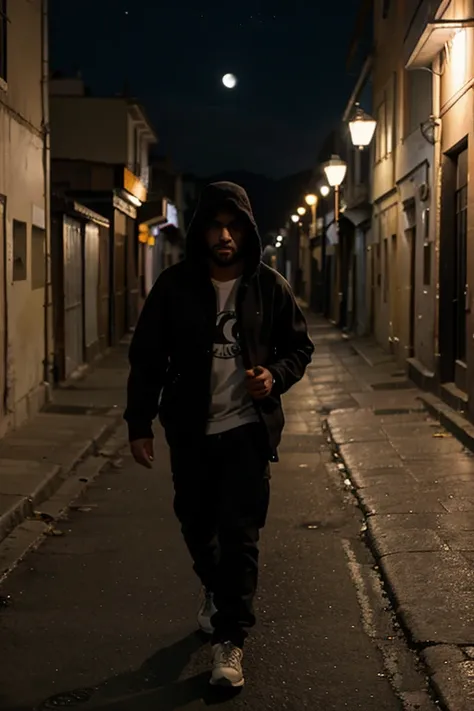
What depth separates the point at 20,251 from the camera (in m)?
12.5

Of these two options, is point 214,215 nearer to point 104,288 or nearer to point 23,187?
point 23,187

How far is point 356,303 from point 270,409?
78.8 ft

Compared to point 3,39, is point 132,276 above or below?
below

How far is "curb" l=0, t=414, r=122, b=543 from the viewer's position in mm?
7345

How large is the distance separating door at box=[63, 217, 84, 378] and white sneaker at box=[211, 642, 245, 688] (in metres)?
11.9

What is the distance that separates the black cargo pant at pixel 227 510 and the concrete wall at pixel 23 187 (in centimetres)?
637

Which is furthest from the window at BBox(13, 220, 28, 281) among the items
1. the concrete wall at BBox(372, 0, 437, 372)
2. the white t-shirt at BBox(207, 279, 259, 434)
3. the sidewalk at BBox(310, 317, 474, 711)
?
the white t-shirt at BBox(207, 279, 259, 434)

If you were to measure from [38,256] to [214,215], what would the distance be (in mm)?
9257

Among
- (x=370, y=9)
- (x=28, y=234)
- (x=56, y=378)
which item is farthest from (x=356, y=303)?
(x=28, y=234)

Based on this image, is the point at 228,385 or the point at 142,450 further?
the point at 142,450

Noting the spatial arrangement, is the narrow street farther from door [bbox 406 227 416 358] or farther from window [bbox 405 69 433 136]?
window [bbox 405 69 433 136]

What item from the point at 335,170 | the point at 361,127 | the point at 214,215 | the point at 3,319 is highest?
the point at 361,127

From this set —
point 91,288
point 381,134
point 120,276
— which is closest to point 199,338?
point 91,288

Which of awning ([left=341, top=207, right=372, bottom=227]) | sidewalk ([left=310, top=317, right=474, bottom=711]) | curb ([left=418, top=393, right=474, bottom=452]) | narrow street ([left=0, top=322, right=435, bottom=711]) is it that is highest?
awning ([left=341, top=207, right=372, bottom=227])
